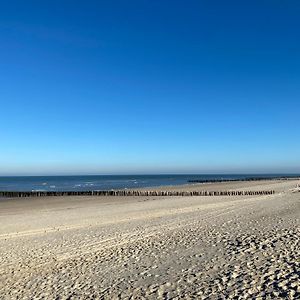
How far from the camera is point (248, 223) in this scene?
1866 centimetres

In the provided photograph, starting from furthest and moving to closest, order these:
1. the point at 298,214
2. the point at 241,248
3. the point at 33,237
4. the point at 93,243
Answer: the point at 298,214, the point at 33,237, the point at 93,243, the point at 241,248

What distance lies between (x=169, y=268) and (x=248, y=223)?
855 centimetres

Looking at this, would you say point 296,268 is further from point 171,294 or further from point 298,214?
point 298,214

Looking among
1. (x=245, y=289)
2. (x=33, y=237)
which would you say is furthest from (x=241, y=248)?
(x=33, y=237)

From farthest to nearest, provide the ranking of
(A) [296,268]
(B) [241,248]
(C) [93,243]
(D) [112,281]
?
(C) [93,243] < (B) [241,248] < (D) [112,281] < (A) [296,268]

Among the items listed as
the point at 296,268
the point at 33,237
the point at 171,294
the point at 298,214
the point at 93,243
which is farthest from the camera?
the point at 298,214

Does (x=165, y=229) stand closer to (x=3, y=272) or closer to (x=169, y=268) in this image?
(x=169, y=268)

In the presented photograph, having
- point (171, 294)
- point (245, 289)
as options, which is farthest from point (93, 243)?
point (245, 289)

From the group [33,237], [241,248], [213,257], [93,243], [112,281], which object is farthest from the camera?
[33,237]

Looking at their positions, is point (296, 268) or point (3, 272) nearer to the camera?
point (296, 268)

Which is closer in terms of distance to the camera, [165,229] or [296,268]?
[296,268]

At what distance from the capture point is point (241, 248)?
12883mm

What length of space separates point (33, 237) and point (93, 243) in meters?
3.84

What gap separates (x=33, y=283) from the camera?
35.8 ft
